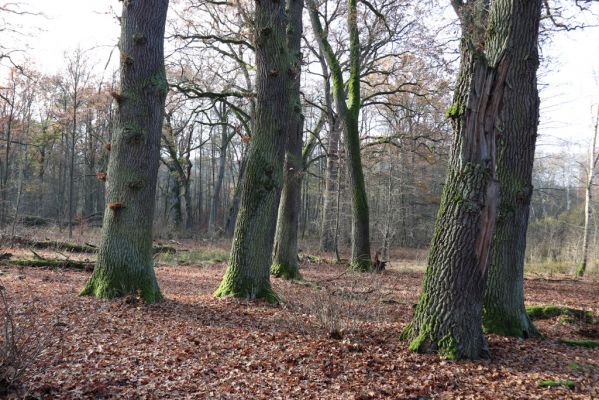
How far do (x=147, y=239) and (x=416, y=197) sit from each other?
1021 inches

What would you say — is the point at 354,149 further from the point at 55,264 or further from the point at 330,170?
the point at 55,264

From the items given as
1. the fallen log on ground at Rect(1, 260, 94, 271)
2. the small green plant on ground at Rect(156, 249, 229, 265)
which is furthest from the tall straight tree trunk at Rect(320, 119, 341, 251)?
the fallen log on ground at Rect(1, 260, 94, 271)

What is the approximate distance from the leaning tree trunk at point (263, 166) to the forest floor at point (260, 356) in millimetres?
537

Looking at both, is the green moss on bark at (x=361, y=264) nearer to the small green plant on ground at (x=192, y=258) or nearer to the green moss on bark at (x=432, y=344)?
the small green plant on ground at (x=192, y=258)

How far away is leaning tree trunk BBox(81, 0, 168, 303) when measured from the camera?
7.21 meters

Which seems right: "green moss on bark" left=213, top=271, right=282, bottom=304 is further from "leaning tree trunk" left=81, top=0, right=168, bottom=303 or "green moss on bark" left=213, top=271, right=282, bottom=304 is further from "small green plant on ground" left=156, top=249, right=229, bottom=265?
"small green plant on ground" left=156, top=249, right=229, bottom=265

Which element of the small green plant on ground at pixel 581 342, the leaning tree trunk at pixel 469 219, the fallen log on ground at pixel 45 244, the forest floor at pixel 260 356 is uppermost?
the leaning tree trunk at pixel 469 219

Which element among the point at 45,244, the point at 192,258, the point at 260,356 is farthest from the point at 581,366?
the point at 45,244

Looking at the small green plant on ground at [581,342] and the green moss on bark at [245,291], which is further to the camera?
the green moss on bark at [245,291]

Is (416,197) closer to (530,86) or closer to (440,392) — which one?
(530,86)

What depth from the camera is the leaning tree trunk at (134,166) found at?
23.7 feet

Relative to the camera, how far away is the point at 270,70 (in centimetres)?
830

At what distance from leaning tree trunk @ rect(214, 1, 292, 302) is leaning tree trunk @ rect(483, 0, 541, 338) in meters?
3.73

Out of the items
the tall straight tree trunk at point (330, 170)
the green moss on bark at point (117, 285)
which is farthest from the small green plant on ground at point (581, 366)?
the tall straight tree trunk at point (330, 170)
